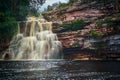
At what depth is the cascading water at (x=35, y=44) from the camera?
69.0 meters

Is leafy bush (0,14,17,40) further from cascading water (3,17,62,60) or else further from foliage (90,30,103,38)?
foliage (90,30,103,38)

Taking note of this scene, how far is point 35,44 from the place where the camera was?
2768 inches

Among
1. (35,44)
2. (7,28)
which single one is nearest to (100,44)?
(35,44)

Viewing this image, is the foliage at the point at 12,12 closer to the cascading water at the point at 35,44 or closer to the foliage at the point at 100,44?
the cascading water at the point at 35,44

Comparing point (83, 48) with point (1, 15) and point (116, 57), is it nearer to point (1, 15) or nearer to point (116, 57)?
point (116, 57)

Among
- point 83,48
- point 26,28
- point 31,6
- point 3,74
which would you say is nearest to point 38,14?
point 31,6

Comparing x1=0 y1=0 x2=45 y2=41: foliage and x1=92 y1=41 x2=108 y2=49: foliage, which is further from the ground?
x1=0 y1=0 x2=45 y2=41: foliage

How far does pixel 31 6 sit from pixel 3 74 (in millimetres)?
49684

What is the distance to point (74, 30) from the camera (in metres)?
69.7

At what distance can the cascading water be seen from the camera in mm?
69000

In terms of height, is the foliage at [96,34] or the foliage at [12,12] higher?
the foliage at [12,12]

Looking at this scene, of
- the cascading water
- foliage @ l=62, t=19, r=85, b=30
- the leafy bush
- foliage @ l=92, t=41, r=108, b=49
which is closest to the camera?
foliage @ l=92, t=41, r=108, b=49

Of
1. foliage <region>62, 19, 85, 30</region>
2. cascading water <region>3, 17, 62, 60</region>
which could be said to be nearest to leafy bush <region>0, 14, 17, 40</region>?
cascading water <region>3, 17, 62, 60</region>

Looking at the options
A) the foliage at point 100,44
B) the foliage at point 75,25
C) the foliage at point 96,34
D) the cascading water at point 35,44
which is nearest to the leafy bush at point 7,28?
the cascading water at point 35,44
